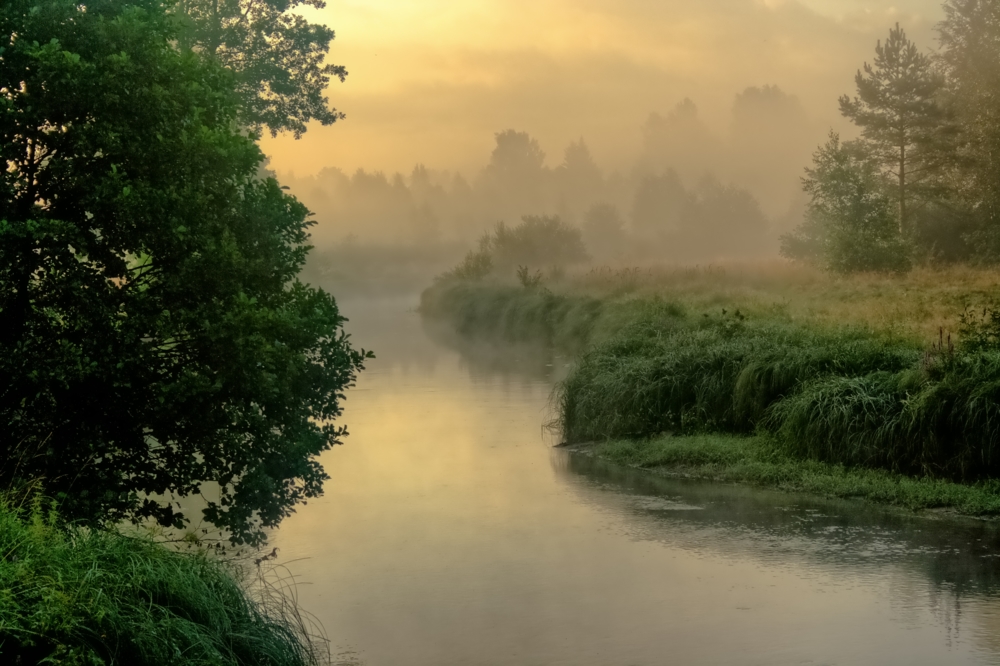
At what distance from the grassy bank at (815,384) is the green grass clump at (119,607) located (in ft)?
27.3

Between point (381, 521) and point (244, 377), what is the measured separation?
457cm

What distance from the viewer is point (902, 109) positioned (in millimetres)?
48031

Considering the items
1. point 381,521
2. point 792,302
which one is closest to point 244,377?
point 381,521

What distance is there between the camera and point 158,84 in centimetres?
901

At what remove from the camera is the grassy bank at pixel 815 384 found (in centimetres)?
1286

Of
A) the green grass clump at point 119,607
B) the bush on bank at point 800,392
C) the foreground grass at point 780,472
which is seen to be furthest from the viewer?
the bush on bank at point 800,392

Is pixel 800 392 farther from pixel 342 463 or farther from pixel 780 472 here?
pixel 342 463

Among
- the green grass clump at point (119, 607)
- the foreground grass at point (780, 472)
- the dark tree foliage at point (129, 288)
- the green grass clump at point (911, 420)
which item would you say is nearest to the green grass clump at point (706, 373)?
the foreground grass at point (780, 472)

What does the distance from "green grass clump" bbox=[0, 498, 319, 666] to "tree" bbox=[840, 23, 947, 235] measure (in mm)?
44376

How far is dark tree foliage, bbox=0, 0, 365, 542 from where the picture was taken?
8.50 metres

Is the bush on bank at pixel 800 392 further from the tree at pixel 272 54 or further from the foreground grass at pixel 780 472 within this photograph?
the tree at pixel 272 54

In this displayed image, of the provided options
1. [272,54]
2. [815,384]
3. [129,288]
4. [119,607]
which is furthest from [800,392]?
[272,54]

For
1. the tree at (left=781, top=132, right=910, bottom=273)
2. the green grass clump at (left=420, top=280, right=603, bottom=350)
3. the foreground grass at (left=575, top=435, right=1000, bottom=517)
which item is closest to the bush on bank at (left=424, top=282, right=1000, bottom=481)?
the foreground grass at (left=575, top=435, right=1000, bottom=517)

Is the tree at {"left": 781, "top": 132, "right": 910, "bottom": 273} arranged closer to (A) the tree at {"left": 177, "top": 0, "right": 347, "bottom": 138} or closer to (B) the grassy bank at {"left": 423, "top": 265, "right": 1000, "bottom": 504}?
(B) the grassy bank at {"left": 423, "top": 265, "right": 1000, "bottom": 504}
